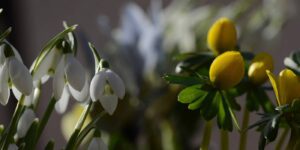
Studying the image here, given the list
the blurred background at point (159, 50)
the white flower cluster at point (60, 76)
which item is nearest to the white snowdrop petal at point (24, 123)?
the white flower cluster at point (60, 76)

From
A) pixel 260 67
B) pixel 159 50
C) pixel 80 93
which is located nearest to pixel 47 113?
pixel 80 93

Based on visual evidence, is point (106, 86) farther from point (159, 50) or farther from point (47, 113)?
point (159, 50)

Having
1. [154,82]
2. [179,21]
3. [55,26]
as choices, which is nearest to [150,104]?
[154,82]

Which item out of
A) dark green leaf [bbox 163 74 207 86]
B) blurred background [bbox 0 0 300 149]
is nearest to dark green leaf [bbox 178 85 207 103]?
dark green leaf [bbox 163 74 207 86]

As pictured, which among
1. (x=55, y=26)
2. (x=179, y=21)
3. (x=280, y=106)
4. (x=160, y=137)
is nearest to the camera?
(x=280, y=106)

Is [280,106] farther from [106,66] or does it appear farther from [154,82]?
[154,82]

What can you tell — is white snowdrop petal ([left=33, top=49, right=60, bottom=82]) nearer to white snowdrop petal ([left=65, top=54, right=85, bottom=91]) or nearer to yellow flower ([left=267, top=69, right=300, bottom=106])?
white snowdrop petal ([left=65, top=54, right=85, bottom=91])
